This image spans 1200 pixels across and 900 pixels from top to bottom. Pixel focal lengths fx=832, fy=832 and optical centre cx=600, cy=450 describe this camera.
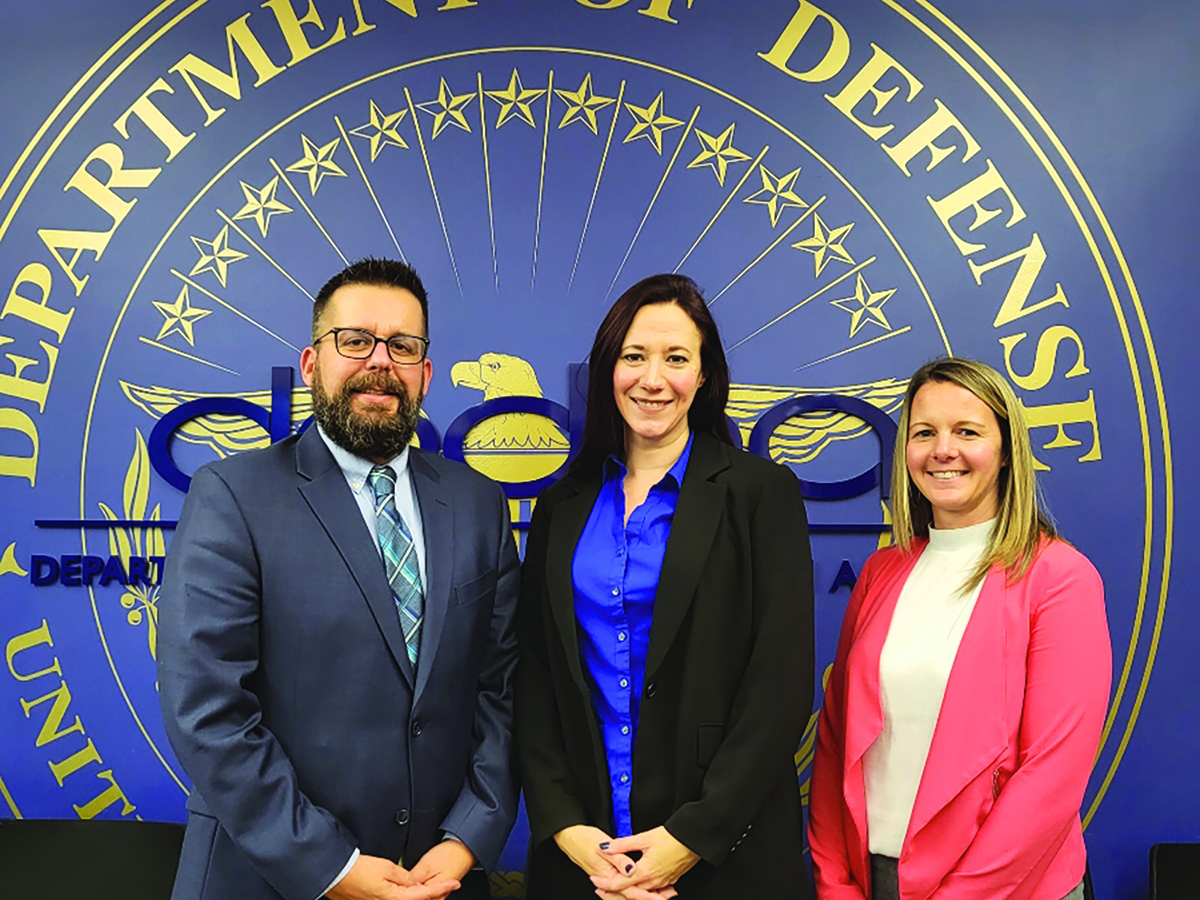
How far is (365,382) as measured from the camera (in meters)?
1.73

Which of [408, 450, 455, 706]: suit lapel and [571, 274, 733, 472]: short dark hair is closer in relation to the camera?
[408, 450, 455, 706]: suit lapel

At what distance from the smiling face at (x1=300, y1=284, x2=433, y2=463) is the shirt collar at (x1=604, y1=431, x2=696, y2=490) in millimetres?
463

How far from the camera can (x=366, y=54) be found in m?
2.57

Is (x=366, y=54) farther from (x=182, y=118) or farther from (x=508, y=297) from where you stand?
(x=508, y=297)

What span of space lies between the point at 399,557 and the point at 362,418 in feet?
0.98

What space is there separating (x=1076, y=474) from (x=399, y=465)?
77.8 inches

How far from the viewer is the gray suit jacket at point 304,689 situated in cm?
150

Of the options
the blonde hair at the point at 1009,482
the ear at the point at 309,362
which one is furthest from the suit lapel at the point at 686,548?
the ear at the point at 309,362

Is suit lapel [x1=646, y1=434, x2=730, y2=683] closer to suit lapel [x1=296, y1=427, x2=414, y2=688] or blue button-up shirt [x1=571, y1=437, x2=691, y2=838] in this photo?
blue button-up shirt [x1=571, y1=437, x2=691, y2=838]

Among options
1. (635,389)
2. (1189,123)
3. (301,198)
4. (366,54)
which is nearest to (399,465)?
(635,389)

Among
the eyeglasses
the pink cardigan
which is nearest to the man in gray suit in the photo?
the eyeglasses

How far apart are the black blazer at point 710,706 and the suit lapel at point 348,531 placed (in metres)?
0.34

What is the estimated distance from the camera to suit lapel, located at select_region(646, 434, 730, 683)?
1.64 metres

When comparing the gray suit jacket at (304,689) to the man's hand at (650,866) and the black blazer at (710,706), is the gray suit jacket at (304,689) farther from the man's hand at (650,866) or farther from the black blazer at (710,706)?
the man's hand at (650,866)
